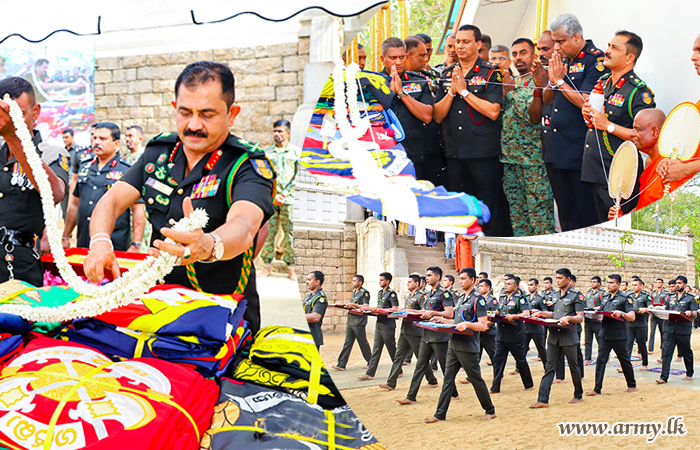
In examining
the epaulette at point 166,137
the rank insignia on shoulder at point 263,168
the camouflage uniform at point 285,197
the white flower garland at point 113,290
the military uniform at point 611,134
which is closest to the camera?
the military uniform at point 611,134

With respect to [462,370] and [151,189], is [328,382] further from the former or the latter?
[151,189]

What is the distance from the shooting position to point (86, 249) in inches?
77.9

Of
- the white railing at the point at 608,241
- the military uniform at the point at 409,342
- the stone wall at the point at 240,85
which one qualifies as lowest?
the military uniform at the point at 409,342

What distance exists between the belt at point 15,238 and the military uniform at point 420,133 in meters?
1.47

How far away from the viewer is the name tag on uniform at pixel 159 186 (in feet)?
5.88

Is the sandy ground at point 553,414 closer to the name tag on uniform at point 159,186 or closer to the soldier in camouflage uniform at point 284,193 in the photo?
the soldier in camouflage uniform at point 284,193

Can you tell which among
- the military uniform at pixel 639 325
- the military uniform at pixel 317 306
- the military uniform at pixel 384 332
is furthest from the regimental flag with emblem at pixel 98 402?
the military uniform at pixel 639 325

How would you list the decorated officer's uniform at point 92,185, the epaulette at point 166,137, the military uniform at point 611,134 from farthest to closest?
the decorated officer's uniform at point 92,185
the epaulette at point 166,137
the military uniform at point 611,134

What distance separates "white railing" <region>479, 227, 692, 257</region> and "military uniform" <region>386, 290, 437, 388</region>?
0.23 m

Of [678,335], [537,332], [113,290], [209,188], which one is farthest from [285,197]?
[678,335]

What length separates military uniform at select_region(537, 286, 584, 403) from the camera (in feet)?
4.06

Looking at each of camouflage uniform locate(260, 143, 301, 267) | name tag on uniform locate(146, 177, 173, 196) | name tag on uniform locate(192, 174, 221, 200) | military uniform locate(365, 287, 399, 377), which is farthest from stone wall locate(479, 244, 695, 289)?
name tag on uniform locate(146, 177, 173, 196)

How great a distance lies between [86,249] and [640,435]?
1.72 metres

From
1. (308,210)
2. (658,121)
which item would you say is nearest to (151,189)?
(308,210)
